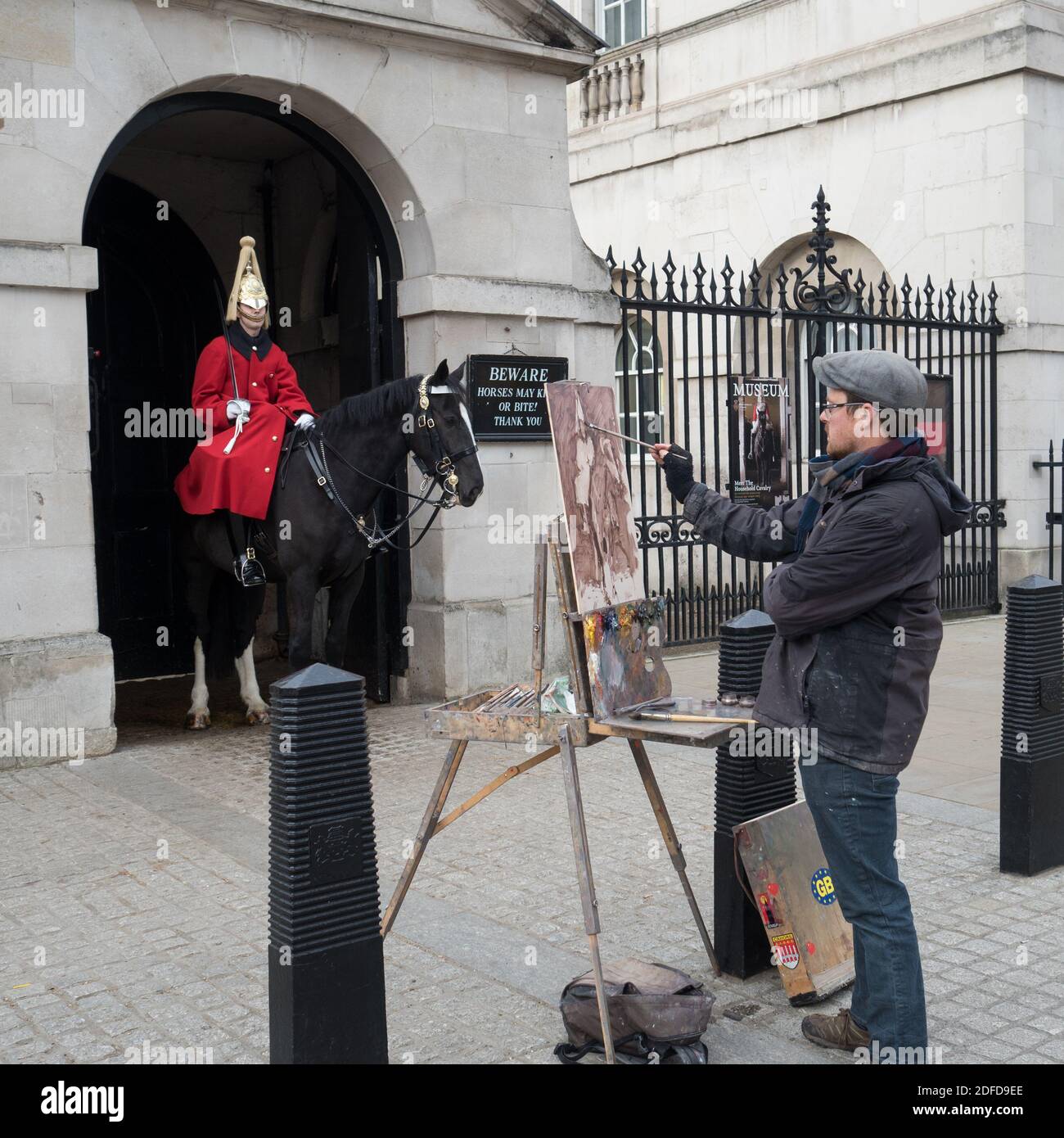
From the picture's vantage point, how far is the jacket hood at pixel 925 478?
3684mm

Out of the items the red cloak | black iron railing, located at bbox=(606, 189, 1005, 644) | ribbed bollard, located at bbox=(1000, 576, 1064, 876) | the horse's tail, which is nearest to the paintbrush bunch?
ribbed bollard, located at bbox=(1000, 576, 1064, 876)

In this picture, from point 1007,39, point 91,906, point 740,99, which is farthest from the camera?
point 740,99

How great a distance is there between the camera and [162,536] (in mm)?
11625

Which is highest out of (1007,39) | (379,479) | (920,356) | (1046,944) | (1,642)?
(1007,39)

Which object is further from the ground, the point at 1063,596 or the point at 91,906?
the point at 1063,596

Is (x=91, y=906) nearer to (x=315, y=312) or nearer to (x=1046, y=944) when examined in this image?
(x=1046, y=944)

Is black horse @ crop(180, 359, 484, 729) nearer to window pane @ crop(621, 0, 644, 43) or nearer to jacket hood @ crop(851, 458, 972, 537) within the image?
jacket hood @ crop(851, 458, 972, 537)

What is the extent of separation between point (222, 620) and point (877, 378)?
6.72m

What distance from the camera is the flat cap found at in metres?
3.74

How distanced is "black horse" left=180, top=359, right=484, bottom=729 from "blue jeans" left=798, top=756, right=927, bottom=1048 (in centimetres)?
446

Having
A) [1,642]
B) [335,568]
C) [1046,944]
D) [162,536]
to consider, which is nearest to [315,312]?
[162,536]

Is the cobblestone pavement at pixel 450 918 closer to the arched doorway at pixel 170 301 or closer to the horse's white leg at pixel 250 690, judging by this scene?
the horse's white leg at pixel 250 690

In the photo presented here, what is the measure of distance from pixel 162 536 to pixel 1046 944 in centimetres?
865

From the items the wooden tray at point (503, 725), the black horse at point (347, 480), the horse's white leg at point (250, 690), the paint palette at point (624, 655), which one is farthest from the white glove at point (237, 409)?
the paint palette at point (624, 655)
